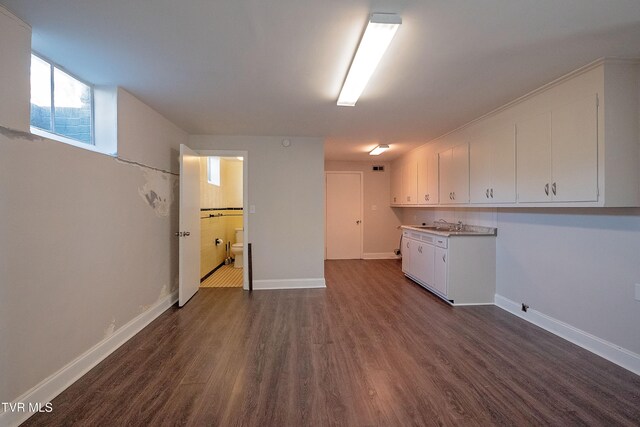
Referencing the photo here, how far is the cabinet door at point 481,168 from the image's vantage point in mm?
3234

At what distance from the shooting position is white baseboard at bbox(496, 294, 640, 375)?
208cm

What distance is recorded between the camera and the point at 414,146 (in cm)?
500

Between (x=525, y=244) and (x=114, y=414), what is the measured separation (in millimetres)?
3886

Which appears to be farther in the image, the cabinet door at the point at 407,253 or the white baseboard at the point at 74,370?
the cabinet door at the point at 407,253

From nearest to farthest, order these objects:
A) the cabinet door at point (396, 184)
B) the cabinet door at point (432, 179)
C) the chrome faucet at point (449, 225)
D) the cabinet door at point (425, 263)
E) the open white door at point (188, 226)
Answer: the open white door at point (188, 226) < the cabinet door at point (425, 263) < the chrome faucet at point (449, 225) < the cabinet door at point (432, 179) < the cabinet door at point (396, 184)

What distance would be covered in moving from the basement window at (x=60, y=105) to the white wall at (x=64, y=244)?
244 mm

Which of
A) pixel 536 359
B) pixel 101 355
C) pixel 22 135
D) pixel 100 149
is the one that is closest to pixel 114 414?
pixel 101 355

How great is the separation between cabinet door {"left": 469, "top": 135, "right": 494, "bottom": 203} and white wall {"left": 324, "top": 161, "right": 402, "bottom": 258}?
121 inches

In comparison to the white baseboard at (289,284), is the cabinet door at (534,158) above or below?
above

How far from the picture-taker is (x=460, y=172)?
3785 millimetres

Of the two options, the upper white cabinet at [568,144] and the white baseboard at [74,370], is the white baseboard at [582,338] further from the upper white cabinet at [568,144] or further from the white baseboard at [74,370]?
the white baseboard at [74,370]

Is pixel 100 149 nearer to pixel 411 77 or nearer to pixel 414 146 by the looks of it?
pixel 411 77

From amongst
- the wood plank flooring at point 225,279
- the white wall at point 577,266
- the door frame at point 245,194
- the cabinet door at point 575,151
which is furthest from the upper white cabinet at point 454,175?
the wood plank flooring at point 225,279

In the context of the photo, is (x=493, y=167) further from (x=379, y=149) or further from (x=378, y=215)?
(x=378, y=215)
